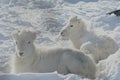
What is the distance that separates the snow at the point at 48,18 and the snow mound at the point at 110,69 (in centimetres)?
30

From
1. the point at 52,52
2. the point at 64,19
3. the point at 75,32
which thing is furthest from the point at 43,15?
the point at 52,52

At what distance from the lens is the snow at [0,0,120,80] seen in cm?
1296

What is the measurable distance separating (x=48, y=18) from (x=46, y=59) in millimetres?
5858

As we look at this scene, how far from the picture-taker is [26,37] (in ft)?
31.0

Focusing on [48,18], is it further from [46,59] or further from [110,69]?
[110,69]

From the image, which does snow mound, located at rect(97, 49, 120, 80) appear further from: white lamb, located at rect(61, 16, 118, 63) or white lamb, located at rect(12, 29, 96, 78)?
white lamb, located at rect(61, 16, 118, 63)

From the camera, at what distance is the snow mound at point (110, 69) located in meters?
8.41

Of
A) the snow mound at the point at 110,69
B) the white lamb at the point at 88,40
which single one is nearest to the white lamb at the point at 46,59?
the snow mound at the point at 110,69

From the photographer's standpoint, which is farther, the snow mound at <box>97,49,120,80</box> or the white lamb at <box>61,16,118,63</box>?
the white lamb at <box>61,16,118,63</box>

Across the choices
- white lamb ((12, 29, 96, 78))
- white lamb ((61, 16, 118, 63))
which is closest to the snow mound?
white lamb ((12, 29, 96, 78))

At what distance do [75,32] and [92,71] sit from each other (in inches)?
149

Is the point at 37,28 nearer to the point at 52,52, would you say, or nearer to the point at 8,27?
the point at 8,27

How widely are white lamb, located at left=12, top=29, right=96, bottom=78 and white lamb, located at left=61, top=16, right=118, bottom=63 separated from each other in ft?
6.45

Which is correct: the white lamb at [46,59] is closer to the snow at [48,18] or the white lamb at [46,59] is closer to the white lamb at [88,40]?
the snow at [48,18]
